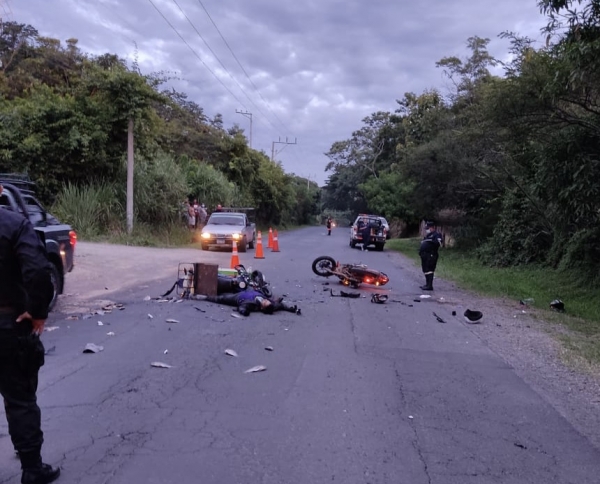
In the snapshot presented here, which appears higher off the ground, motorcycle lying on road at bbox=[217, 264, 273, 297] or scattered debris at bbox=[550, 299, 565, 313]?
motorcycle lying on road at bbox=[217, 264, 273, 297]

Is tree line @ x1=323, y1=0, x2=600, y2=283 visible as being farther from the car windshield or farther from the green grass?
the car windshield

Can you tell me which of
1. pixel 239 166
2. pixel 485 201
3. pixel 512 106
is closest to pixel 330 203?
pixel 239 166

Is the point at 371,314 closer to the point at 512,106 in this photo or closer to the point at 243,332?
the point at 243,332

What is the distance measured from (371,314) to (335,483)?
704 cm

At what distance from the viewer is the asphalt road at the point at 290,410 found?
14.2 feet

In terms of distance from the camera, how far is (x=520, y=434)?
17.0 ft

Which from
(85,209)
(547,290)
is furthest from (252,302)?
(85,209)

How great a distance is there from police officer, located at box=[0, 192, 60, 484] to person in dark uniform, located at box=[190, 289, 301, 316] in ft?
20.6

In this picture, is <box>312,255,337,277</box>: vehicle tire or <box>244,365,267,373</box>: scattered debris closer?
<box>244,365,267,373</box>: scattered debris

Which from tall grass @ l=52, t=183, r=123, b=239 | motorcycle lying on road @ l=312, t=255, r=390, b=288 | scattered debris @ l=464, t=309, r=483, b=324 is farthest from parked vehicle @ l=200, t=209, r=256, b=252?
scattered debris @ l=464, t=309, r=483, b=324

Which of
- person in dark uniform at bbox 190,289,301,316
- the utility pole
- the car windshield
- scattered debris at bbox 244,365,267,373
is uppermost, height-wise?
the utility pole

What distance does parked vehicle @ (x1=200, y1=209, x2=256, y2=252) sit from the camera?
2425 cm

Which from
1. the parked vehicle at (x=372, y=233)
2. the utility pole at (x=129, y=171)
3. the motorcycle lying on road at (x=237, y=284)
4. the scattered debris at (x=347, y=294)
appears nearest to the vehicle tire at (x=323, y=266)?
the scattered debris at (x=347, y=294)

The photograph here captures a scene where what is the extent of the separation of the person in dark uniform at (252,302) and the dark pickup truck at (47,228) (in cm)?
261
